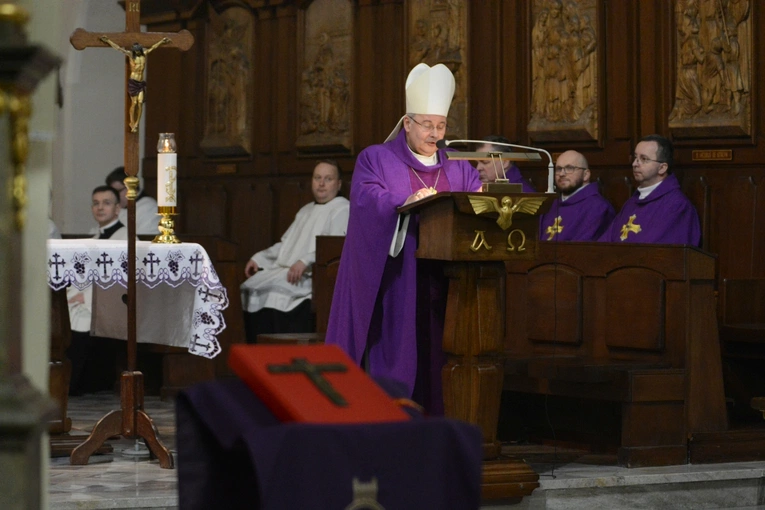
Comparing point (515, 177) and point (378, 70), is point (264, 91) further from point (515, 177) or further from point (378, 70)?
point (515, 177)

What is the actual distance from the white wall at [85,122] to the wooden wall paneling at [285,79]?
2.37 m

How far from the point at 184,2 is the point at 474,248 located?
754cm

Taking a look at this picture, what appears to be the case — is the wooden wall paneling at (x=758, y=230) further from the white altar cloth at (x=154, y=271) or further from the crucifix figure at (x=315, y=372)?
the crucifix figure at (x=315, y=372)

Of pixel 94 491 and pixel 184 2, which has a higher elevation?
pixel 184 2

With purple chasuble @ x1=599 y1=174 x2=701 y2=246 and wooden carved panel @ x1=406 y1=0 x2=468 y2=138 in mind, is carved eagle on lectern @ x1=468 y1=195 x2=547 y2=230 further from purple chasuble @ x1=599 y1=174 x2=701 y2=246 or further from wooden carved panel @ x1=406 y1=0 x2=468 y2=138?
wooden carved panel @ x1=406 y1=0 x2=468 y2=138

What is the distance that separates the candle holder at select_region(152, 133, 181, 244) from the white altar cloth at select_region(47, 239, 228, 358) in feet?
0.43

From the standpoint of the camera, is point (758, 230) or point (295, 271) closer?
point (758, 230)

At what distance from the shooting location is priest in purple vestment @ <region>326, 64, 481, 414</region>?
5395mm

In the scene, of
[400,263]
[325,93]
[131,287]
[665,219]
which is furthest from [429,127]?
[325,93]

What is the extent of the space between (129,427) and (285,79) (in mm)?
5570

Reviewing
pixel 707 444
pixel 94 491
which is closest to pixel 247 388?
pixel 94 491

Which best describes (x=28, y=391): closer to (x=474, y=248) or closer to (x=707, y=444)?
(x=474, y=248)

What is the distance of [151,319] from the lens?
7363 millimetres

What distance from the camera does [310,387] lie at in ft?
8.36
